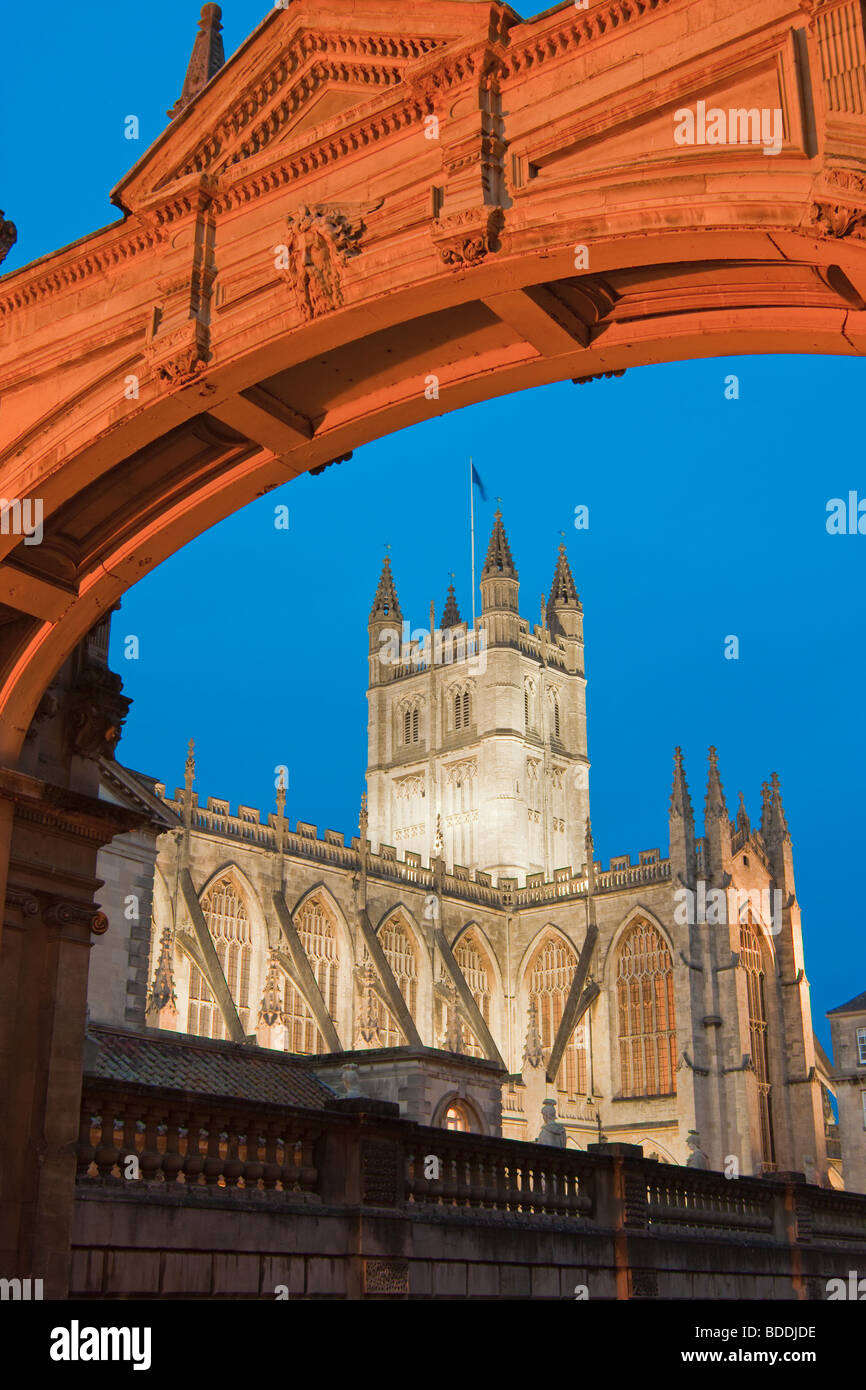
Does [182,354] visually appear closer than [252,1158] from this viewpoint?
Yes

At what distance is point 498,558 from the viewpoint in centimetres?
6712

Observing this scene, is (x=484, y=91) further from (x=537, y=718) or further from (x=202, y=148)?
(x=537, y=718)

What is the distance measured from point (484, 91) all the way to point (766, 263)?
1502 mm

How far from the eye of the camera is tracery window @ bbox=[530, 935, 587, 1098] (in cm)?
5272

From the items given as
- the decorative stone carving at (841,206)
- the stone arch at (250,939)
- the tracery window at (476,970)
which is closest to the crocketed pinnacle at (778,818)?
the tracery window at (476,970)

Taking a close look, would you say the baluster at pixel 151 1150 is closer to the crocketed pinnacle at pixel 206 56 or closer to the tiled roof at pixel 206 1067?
the tiled roof at pixel 206 1067

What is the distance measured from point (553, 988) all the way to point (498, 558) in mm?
21508

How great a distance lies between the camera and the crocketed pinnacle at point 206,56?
845 centimetres

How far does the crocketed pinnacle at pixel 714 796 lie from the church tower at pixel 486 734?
48.1 feet

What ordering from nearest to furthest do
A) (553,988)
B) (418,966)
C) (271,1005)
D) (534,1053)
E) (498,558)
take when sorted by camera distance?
(271,1005) → (534,1053) → (418,966) → (553,988) → (498,558)

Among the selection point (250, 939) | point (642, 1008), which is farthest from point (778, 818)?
point (250, 939)

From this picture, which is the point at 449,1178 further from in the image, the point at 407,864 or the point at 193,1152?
the point at 407,864

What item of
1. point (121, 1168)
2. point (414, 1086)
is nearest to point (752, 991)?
point (414, 1086)

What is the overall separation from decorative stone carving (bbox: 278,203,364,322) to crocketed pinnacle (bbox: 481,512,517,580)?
197 feet
